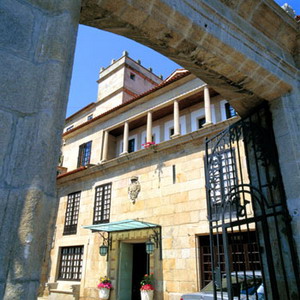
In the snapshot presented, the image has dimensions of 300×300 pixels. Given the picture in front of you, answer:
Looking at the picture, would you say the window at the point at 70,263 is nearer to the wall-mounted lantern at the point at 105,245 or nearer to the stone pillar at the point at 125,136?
the wall-mounted lantern at the point at 105,245

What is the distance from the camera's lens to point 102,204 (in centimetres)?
1398

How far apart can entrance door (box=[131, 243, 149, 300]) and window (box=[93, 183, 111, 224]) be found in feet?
6.57

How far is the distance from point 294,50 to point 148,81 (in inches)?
803

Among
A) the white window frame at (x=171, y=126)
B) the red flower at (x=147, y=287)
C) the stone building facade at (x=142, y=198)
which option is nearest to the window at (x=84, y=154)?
the stone building facade at (x=142, y=198)

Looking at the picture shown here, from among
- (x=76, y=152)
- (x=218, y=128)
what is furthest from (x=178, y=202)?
(x=76, y=152)

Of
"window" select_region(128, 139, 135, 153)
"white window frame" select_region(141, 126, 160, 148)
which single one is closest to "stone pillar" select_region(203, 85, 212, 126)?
"white window frame" select_region(141, 126, 160, 148)

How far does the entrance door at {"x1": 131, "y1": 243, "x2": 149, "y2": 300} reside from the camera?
41.3ft

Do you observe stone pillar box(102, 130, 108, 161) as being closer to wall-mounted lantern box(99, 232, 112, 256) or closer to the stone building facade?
the stone building facade

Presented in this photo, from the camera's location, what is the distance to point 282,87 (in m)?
3.18

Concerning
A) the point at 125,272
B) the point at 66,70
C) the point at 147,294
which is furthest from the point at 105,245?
the point at 66,70

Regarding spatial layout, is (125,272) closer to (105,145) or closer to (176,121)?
(105,145)

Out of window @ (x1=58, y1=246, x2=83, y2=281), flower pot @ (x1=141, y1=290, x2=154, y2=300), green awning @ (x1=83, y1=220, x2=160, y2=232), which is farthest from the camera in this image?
window @ (x1=58, y1=246, x2=83, y2=281)

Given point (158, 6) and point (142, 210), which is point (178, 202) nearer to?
point (142, 210)

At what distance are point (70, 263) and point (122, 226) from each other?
4.55m
